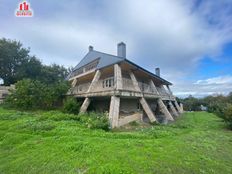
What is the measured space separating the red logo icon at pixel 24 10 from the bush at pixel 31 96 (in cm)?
722

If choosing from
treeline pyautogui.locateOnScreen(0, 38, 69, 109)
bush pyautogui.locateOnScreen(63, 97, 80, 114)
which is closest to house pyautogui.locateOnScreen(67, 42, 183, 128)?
bush pyautogui.locateOnScreen(63, 97, 80, 114)

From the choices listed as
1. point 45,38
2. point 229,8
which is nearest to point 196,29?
point 229,8

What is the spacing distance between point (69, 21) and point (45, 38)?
387 centimetres

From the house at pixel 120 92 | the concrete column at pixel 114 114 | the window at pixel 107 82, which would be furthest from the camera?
the window at pixel 107 82

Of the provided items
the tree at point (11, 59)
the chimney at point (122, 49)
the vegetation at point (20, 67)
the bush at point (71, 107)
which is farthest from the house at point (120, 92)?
the tree at point (11, 59)

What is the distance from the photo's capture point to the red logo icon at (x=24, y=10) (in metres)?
9.78

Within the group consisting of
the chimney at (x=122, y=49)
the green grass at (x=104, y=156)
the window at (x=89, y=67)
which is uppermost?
the chimney at (x=122, y=49)

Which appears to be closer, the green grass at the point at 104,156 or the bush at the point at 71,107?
the green grass at the point at 104,156

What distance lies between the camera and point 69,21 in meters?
11.7

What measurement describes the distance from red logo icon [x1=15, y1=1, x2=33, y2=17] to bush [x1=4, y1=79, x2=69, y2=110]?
7.22 metres

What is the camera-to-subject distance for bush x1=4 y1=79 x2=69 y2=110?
14.2 m

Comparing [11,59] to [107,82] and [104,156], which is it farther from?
[104,156]

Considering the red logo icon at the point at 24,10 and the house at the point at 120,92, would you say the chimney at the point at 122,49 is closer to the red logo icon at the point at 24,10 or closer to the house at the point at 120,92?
the house at the point at 120,92

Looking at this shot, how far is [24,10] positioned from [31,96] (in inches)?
315
